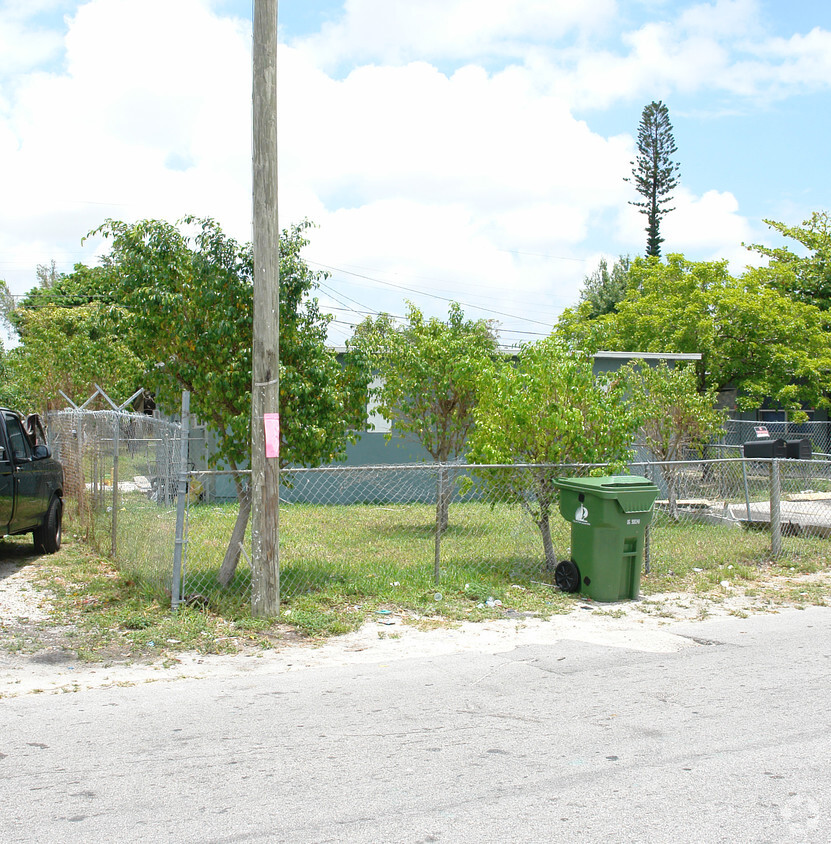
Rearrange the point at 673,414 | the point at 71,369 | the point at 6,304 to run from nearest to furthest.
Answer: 1. the point at 673,414
2. the point at 71,369
3. the point at 6,304

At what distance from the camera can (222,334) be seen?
7.67 m

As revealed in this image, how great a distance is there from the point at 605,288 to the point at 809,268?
21.6m

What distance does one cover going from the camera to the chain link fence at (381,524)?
8180mm

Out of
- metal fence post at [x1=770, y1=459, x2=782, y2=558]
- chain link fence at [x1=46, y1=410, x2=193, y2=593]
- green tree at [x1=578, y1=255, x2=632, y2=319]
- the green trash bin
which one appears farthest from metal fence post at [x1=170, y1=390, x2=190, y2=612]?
green tree at [x1=578, y1=255, x2=632, y2=319]

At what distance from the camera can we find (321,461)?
843 centimetres

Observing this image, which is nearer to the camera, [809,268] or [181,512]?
[181,512]

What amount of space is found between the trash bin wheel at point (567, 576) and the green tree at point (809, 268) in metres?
21.1

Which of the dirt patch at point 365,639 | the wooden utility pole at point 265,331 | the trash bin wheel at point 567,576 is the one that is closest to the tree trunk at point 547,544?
the trash bin wheel at point 567,576

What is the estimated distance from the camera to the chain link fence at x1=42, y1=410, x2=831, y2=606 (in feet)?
26.8

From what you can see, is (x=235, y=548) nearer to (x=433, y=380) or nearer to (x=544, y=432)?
(x=544, y=432)

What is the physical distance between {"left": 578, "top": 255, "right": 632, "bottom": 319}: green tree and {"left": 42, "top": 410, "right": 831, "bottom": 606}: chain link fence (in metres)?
32.0

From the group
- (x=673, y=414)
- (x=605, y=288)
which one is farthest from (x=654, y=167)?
(x=673, y=414)

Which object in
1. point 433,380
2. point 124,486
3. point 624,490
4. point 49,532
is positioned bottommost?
point 49,532

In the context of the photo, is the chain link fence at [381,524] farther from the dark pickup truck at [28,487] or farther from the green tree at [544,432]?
the dark pickup truck at [28,487]
